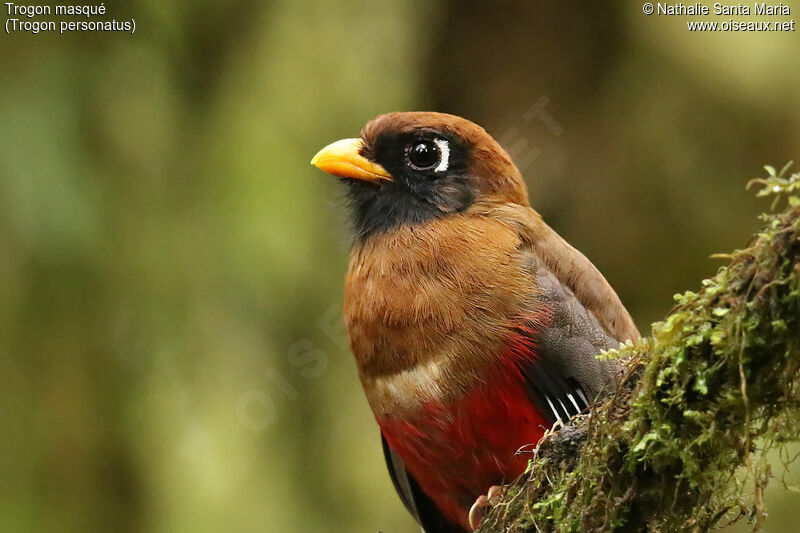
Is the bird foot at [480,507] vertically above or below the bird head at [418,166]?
below

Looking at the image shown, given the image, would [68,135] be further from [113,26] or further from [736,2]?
[736,2]

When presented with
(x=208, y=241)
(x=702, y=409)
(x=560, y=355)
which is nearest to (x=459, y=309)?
(x=560, y=355)

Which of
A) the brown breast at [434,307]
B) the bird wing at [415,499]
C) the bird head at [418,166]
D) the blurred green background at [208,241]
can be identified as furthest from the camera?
the blurred green background at [208,241]

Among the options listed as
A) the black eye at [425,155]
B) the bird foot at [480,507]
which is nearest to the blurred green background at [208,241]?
the black eye at [425,155]

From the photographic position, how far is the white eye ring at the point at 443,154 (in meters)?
3.63

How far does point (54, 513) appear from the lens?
423cm

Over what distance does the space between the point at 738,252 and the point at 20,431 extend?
11.8 feet

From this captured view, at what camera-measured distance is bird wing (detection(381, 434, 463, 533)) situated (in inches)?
150

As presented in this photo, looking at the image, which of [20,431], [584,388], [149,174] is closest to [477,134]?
[584,388]

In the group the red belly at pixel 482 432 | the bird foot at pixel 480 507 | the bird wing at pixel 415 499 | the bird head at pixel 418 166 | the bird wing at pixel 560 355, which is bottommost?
the bird wing at pixel 415 499

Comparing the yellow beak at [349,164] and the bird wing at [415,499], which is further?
the bird wing at [415,499]

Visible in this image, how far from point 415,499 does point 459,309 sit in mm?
1148

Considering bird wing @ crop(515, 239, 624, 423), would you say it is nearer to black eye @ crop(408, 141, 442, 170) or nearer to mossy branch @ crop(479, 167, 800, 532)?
black eye @ crop(408, 141, 442, 170)

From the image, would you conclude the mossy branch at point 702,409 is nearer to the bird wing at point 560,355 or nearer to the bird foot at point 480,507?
the bird foot at point 480,507
